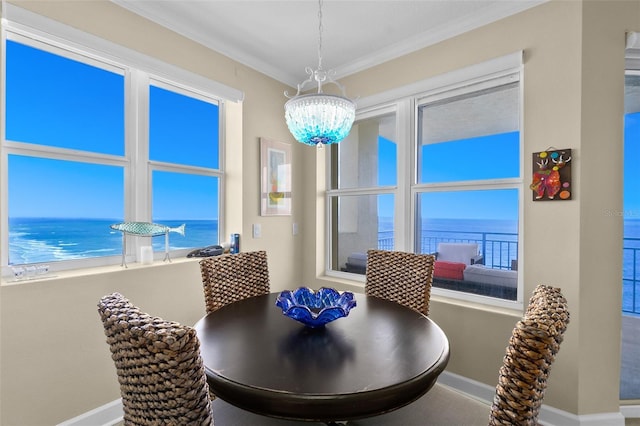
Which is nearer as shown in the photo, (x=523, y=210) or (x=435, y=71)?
(x=523, y=210)

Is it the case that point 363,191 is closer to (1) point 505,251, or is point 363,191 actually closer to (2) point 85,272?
(1) point 505,251

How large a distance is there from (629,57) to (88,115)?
350 centimetres

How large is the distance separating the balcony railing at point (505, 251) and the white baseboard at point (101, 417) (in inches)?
97.0

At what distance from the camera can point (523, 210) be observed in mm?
1989

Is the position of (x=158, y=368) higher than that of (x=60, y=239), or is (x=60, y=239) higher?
(x=60, y=239)

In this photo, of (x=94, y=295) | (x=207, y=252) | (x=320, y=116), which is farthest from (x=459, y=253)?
(x=94, y=295)

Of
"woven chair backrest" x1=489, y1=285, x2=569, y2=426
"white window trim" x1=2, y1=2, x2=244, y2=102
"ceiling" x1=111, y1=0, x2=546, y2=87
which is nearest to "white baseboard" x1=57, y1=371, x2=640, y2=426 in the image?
"woven chair backrest" x1=489, y1=285, x2=569, y2=426

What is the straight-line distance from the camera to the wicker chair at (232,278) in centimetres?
180

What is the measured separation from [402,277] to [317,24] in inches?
75.3

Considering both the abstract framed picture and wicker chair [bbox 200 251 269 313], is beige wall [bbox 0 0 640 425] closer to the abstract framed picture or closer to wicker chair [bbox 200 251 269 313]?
wicker chair [bbox 200 251 269 313]

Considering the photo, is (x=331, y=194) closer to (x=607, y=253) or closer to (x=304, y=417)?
(x=607, y=253)

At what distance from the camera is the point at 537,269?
1911 millimetres

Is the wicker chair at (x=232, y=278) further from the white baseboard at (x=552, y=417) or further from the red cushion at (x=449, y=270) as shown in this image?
the red cushion at (x=449, y=270)

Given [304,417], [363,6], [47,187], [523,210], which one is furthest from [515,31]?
[47,187]
